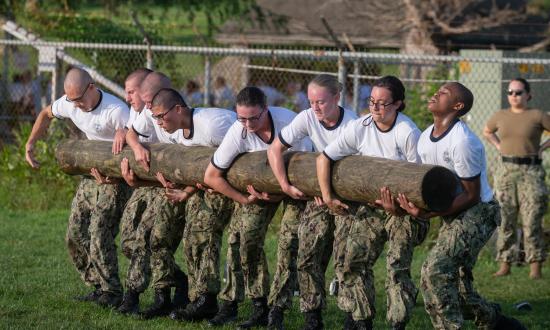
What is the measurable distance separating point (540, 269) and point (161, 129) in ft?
15.2

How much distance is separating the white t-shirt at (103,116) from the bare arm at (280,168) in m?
2.06

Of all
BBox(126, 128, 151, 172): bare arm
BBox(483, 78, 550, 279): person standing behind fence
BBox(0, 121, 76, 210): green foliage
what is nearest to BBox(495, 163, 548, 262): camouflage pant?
BBox(483, 78, 550, 279): person standing behind fence

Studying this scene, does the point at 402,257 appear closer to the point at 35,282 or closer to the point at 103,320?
the point at 103,320

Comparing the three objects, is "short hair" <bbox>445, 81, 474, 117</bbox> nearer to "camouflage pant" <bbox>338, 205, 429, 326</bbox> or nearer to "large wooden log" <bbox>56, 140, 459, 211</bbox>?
"large wooden log" <bbox>56, 140, 459, 211</bbox>

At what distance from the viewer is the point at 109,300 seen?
A: 1001cm

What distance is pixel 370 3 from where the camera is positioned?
2711cm

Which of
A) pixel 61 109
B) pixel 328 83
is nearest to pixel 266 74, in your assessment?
pixel 61 109

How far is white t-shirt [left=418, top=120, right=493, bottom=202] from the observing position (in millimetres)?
7941

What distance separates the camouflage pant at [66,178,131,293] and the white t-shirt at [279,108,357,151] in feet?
6.88

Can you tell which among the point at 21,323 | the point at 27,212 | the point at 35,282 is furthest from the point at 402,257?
the point at 27,212

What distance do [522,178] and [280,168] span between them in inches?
175

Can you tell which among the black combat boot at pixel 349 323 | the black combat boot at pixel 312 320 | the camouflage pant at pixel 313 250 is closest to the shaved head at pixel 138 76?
the camouflage pant at pixel 313 250

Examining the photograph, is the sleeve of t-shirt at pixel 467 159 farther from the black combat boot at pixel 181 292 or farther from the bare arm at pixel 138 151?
the black combat boot at pixel 181 292

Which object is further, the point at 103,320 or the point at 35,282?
the point at 35,282
